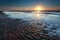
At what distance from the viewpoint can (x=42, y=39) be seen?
732cm

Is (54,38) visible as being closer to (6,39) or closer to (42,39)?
(42,39)

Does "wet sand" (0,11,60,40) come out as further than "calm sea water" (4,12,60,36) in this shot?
No

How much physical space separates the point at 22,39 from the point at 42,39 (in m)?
1.33

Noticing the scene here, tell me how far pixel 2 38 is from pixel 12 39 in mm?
695

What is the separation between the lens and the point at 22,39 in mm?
7348

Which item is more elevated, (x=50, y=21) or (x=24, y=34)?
(x=24, y=34)

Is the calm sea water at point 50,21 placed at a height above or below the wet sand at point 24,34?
below

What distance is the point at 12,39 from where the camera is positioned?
7.29 m

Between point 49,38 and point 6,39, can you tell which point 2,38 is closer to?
point 6,39

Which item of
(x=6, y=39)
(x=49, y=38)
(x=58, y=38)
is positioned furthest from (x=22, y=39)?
(x=58, y=38)

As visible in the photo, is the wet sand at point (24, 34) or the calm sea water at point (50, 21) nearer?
the wet sand at point (24, 34)

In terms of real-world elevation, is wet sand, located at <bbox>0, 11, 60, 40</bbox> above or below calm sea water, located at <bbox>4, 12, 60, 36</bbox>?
above

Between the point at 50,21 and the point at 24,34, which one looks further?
the point at 50,21

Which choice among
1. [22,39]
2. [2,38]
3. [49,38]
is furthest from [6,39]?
[49,38]
